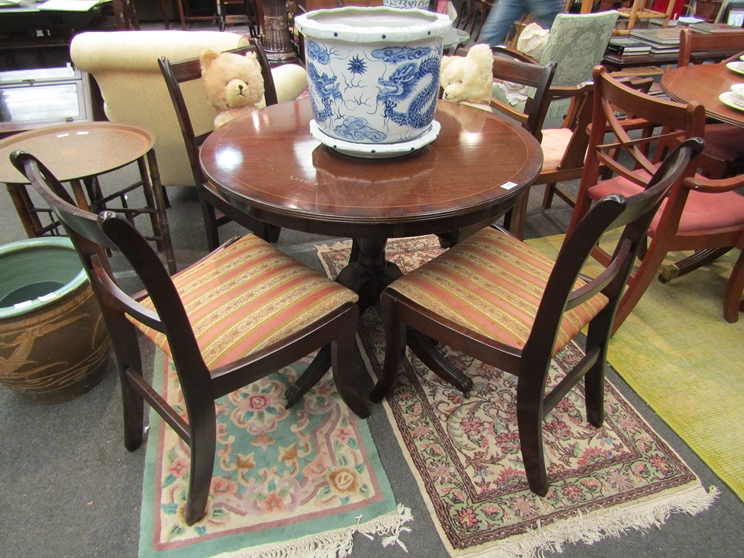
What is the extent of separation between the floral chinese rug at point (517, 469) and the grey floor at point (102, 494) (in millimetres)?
35

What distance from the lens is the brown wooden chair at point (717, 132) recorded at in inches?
76.7

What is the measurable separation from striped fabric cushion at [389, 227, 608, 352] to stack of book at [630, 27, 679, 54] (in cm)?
293

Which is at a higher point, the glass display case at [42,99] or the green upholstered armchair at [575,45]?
the green upholstered armchair at [575,45]

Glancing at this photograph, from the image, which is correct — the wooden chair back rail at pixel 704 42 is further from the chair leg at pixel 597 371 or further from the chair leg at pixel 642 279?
the chair leg at pixel 597 371

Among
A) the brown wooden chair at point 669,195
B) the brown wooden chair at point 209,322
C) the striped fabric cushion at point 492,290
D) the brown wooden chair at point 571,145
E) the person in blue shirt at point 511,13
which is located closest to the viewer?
the brown wooden chair at point 209,322

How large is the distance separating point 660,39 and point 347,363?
3.62 metres

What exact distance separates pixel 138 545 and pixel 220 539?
199 mm

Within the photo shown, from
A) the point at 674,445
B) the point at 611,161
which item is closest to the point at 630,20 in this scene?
the point at 611,161

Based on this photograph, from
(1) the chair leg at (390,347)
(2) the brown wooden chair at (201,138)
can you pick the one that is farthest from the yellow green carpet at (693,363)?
(2) the brown wooden chair at (201,138)

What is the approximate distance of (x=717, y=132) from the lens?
2139mm

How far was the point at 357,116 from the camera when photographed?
3.33ft

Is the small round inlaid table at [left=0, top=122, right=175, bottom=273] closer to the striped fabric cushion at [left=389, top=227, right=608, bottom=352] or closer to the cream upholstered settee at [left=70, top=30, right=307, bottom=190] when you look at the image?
the cream upholstered settee at [left=70, top=30, right=307, bottom=190]

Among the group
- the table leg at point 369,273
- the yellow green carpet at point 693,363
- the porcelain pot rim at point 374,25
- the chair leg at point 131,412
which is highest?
the porcelain pot rim at point 374,25

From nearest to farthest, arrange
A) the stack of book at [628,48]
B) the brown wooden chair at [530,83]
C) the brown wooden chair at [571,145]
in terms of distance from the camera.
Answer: the brown wooden chair at [530,83], the brown wooden chair at [571,145], the stack of book at [628,48]
